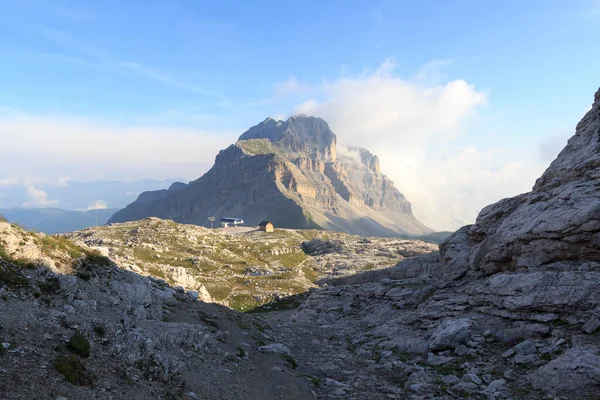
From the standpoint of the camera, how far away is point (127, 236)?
147 m

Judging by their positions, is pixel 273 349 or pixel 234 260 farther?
pixel 234 260

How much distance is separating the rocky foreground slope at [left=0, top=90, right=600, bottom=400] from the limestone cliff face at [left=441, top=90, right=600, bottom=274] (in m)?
0.14

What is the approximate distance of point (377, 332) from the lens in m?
39.2

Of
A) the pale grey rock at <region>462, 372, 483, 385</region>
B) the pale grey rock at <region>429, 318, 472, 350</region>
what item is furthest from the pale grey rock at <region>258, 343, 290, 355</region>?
the pale grey rock at <region>462, 372, 483, 385</region>

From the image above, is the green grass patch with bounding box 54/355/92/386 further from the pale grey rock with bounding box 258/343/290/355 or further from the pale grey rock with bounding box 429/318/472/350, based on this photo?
the pale grey rock with bounding box 429/318/472/350

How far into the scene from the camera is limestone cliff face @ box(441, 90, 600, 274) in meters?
31.3

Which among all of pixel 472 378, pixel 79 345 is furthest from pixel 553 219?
pixel 79 345

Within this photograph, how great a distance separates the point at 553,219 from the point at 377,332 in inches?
846

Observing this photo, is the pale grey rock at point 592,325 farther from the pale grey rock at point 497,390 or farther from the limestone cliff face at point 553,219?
the limestone cliff face at point 553,219

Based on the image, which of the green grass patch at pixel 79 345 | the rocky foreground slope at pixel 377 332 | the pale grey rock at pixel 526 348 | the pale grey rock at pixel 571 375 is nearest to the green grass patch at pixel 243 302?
the rocky foreground slope at pixel 377 332

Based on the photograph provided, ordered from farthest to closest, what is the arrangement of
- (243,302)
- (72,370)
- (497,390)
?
1. (243,302)
2. (497,390)
3. (72,370)

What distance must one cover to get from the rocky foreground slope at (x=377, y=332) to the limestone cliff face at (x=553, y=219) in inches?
5.5

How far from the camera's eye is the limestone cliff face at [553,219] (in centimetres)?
3133

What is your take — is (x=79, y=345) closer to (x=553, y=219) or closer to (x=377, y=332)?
(x=377, y=332)
